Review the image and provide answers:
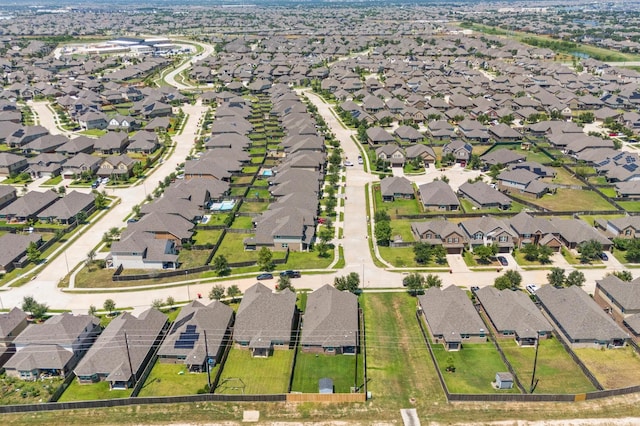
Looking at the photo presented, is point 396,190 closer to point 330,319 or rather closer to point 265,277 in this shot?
point 265,277

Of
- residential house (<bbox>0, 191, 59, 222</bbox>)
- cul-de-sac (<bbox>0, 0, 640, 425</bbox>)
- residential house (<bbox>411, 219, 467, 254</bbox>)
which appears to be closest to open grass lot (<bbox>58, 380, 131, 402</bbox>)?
cul-de-sac (<bbox>0, 0, 640, 425</bbox>)

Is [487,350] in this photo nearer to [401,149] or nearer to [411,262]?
[411,262]

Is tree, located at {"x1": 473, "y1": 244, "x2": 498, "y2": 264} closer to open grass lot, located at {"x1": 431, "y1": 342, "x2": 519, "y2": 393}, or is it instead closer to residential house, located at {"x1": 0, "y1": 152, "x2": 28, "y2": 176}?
open grass lot, located at {"x1": 431, "y1": 342, "x2": 519, "y2": 393}

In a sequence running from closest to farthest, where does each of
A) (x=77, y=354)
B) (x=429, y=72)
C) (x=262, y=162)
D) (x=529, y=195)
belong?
1. (x=77, y=354)
2. (x=529, y=195)
3. (x=262, y=162)
4. (x=429, y=72)

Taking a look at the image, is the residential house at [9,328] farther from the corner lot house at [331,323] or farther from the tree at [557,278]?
the tree at [557,278]

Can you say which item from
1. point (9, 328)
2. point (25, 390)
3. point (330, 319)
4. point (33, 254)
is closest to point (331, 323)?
point (330, 319)

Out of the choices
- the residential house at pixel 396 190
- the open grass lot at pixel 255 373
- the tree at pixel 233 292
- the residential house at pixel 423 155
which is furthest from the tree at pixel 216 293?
the residential house at pixel 423 155

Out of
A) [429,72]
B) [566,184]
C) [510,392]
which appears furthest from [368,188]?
[429,72]
